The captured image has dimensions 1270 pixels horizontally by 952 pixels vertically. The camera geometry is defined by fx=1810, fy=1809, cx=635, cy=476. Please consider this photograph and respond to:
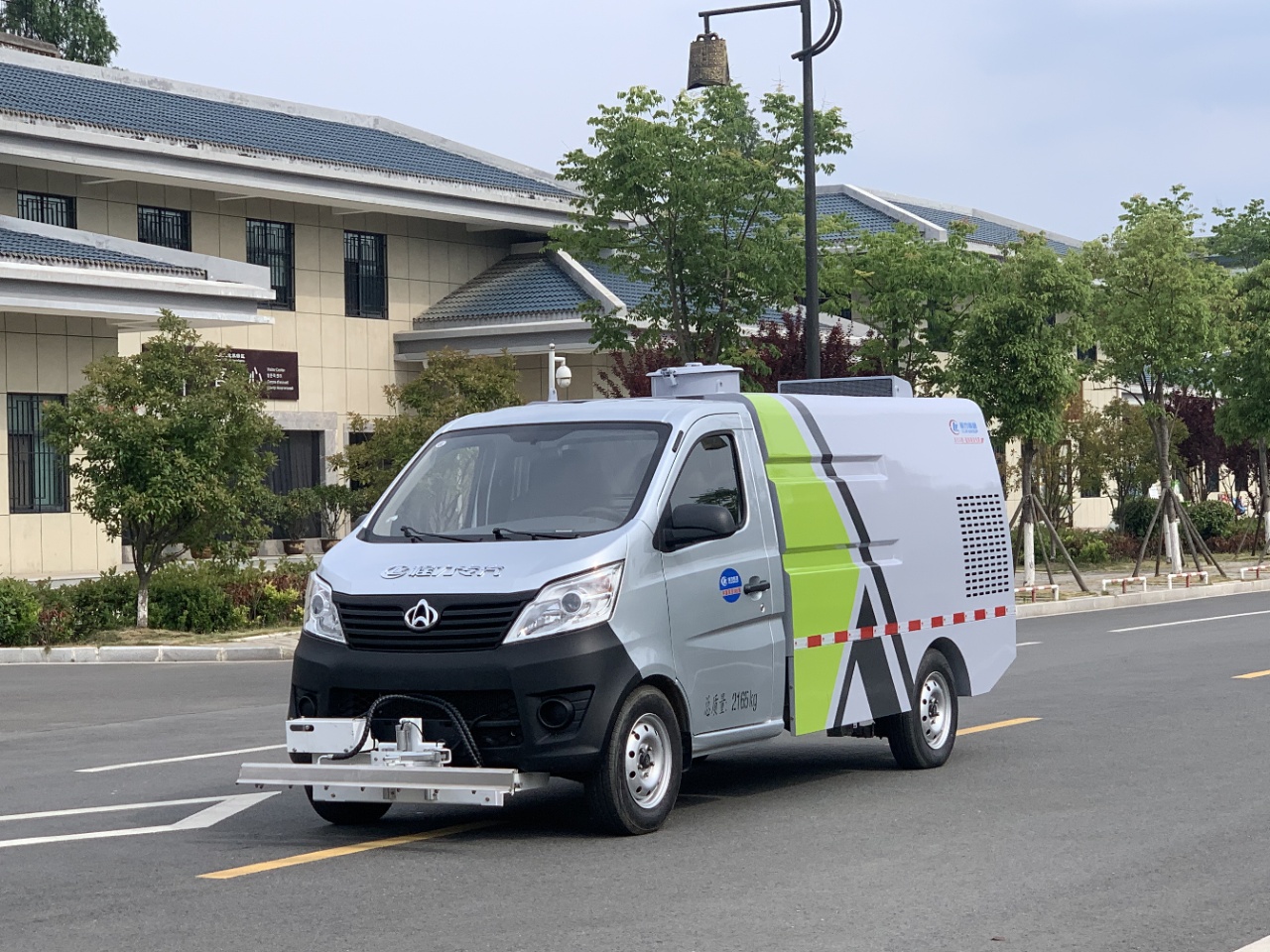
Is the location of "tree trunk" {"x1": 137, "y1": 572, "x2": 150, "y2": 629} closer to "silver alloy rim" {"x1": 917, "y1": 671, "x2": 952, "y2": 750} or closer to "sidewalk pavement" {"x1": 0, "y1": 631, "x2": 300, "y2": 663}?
"sidewalk pavement" {"x1": 0, "y1": 631, "x2": 300, "y2": 663}

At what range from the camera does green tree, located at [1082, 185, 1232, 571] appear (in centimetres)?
3244

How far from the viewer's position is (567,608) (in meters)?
8.41

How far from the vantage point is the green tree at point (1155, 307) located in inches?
1277

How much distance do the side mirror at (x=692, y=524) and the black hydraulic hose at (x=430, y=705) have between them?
1.37m

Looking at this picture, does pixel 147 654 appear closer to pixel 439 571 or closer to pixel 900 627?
pixel 900 627

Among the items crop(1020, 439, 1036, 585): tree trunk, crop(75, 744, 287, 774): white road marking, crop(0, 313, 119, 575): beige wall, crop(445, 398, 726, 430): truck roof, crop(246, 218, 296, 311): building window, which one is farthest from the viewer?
crop(246, 218, 296, 311): building window

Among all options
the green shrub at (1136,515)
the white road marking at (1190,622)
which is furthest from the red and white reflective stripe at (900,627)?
the green shrub at (1136,515)

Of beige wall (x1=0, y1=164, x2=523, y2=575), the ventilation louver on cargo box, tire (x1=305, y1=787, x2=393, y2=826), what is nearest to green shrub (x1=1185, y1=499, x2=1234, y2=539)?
beige wall (x1=0, y1=164, x2=523, y2=575)

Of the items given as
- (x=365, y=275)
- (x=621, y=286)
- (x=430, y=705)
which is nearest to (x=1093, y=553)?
(x=621, y=286)

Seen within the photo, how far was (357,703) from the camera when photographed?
8.62 m

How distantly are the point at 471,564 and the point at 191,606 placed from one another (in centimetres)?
1481

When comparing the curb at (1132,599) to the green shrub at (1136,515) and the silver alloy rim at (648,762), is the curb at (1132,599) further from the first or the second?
the silver alloy rim at (648,762)

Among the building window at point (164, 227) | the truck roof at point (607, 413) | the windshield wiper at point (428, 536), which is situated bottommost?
the windshield wiper at point (428, 536)

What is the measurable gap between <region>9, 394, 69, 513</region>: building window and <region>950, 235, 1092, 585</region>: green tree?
1525cm
